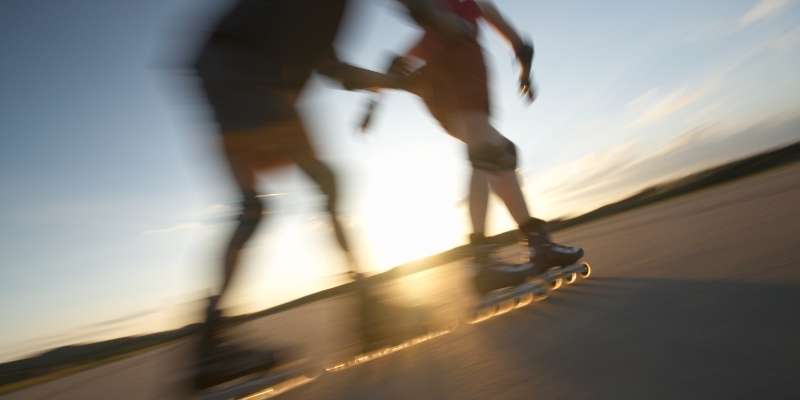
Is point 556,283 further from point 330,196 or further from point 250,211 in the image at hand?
point 250,211

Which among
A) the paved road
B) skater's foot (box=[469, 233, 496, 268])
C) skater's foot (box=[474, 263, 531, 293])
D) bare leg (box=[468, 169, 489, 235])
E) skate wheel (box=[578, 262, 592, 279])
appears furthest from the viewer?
bare leg (box=[468, 169, 489, 235])

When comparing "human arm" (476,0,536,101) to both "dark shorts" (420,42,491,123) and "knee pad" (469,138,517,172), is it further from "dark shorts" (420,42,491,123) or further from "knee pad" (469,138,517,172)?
"knee pad" (469,138,517,172)

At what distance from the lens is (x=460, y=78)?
2025 millimetres

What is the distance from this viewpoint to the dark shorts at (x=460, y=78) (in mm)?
2031

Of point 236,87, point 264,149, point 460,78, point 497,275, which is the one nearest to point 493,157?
point 460,78

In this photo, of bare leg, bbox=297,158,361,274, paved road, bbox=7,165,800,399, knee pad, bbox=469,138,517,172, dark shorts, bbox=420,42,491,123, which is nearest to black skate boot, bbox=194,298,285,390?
paved road, bbox=7,165,800,399

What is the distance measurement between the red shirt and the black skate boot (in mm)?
1519

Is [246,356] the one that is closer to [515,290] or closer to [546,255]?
[515,290]

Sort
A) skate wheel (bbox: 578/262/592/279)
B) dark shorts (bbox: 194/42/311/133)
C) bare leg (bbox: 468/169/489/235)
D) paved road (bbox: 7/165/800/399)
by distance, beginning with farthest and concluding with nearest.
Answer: bare leg (bbox: 468/169/489/235) < skate wheel (bbox: 578/262/592/279) < dark shorts (bbox: 194/42/311/133) < paved road (bbox: 7/165/800/399)

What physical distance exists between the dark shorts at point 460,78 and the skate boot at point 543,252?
0.64 meters

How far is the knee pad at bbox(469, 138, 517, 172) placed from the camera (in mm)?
2014

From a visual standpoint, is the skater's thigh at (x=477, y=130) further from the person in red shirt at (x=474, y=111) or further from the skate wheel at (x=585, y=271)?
the skate wheel at (x=585, y=271)

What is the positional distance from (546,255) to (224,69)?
59.6 inches

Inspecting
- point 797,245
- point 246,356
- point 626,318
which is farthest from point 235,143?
point 797,245
